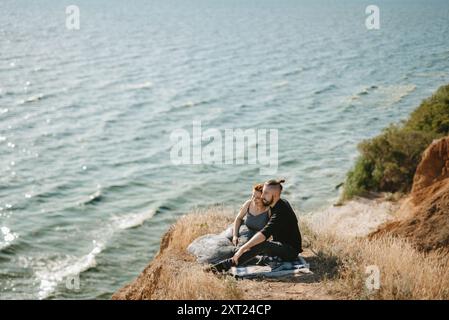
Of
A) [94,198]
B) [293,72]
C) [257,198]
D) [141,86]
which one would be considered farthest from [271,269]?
[293,72]

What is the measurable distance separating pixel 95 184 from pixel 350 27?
2710 inches

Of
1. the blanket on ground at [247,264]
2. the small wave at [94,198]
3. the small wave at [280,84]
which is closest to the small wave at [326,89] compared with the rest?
the small wave at [280,84]

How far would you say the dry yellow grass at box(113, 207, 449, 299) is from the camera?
9.20 meters

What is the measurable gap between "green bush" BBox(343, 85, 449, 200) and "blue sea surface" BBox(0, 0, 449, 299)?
8.77ft

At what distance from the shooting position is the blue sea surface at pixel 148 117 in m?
24.6

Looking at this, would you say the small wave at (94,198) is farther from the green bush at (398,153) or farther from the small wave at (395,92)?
the small wave at (395,92)

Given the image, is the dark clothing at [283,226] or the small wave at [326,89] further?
the small wave at [326,89]

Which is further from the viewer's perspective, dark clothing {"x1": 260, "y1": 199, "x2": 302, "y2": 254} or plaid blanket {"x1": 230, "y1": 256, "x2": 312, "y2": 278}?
dark clothing {"x1": 260, "y1": 199, "x2": 302, "y2": 254}

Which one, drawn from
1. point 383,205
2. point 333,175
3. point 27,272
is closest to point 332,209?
point 383,205

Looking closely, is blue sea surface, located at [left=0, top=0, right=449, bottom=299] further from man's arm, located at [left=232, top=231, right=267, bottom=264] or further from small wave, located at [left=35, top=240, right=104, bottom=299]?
man's arm, located at [left=232, top=231, right=267, bottom=264]

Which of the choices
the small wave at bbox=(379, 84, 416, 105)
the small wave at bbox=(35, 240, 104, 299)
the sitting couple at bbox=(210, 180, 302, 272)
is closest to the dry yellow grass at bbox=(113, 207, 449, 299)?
the sitting couple at bbox=(210, 180, 302, 272)

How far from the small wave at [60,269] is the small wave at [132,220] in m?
2.82

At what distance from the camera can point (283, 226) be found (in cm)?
1040

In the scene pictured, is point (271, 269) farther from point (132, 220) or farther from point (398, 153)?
point (132, 220)
